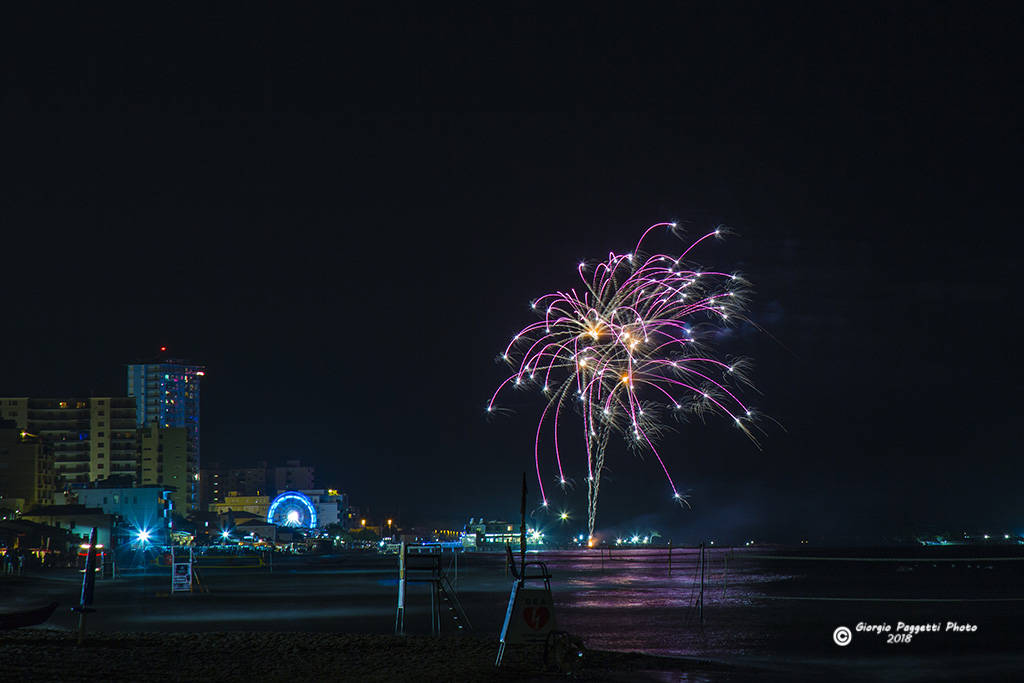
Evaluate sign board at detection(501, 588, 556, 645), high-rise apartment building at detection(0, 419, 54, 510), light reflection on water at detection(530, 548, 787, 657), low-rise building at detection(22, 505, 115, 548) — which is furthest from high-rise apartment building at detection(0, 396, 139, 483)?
sign board at detection(501, 588, 556, 645)

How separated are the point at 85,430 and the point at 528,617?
187m

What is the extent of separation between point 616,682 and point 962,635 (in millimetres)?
12178

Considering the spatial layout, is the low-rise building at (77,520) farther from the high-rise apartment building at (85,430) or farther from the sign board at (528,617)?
the sign board at (528,617)

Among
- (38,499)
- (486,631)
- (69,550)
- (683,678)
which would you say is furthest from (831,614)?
(38,499)

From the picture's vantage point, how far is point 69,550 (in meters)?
99.9

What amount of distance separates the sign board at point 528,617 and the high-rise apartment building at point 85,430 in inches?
7047

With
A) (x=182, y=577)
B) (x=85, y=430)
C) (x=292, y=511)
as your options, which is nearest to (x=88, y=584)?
→ (x=182, y=577)

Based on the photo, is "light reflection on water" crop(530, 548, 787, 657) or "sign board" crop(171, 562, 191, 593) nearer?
"light reflection on water" crop(530, 548, 787, 657)

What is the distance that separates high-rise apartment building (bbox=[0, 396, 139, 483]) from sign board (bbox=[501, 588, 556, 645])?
587ft

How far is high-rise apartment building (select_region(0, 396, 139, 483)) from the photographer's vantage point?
18462 cm

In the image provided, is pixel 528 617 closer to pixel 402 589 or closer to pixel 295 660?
pixel 295 660

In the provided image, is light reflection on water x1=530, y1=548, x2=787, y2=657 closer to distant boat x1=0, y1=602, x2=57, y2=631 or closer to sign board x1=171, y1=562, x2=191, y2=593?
distant boat x1=0, y1=602, x2=57, y2=631

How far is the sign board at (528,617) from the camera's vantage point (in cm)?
1653

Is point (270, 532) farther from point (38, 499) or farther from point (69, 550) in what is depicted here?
point (69, 550)
